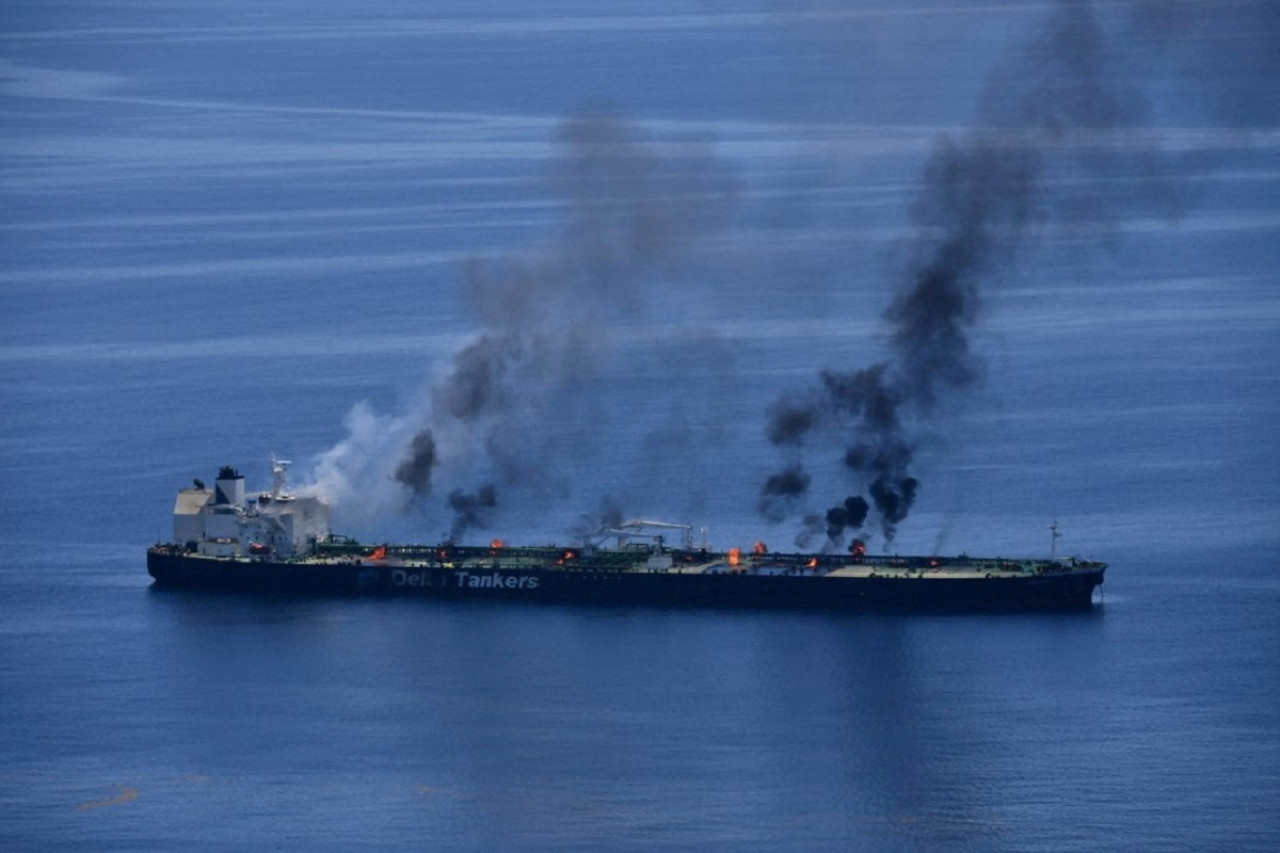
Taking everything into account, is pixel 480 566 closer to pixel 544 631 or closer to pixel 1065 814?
pixel 544 631

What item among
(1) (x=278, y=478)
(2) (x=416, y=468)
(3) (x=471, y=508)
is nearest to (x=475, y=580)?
(3) (x=471, y=508)

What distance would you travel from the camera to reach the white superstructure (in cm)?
11712

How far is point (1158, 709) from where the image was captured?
97.4m

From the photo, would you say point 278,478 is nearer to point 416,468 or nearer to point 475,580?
point 416,468

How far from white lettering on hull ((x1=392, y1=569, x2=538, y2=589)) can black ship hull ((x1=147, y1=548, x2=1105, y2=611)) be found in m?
0.04

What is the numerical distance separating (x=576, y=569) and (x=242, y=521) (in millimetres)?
12821

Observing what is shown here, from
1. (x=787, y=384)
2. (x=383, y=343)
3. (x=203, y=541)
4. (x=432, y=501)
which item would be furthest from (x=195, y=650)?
(x=383, y=343)

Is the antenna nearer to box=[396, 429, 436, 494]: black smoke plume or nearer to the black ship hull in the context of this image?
the black ship hull

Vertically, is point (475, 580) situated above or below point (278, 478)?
below

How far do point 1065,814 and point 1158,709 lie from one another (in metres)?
10.9

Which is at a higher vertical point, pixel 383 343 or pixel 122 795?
pixel 383 343

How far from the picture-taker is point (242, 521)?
384 ft

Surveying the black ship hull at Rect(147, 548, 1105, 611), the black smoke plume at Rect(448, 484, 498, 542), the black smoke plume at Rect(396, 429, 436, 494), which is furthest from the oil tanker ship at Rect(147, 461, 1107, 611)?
the black smoke plume at Rect(396, 429, 436, 494)

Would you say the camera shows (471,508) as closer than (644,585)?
No
